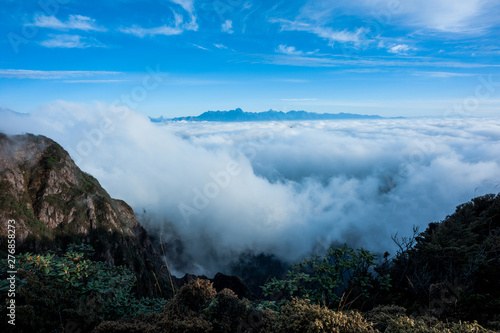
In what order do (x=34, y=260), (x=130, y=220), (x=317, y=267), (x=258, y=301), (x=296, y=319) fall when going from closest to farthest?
(x=296, y=319)
(x=34, y=260)
(x=258, y=301)
(x=317, y=267)
(x=130, y=220)

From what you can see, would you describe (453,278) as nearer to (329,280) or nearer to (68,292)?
(329,280)

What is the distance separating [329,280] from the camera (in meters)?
7.76

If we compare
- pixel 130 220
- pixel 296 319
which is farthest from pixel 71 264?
pixel 130 220

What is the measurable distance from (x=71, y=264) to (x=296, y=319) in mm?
6493

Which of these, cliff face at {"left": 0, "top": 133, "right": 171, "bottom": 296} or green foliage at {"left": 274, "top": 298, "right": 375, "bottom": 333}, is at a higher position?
green foliage at {"left": 274, "top": 298, "right": 375, "bottom": 333}

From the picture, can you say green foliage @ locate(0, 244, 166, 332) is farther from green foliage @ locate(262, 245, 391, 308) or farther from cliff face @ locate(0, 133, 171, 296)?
cliff face @ locate(0, 133, 171, 296)

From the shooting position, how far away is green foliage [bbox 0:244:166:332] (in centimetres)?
589

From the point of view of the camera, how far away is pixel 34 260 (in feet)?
23.1

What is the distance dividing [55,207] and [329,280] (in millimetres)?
82053

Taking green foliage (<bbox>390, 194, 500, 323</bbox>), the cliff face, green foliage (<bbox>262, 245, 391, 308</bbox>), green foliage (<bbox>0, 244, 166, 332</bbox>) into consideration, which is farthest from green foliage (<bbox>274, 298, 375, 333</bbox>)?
the cliff face

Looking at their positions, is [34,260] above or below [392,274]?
above

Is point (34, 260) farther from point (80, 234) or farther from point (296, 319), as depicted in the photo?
point (80, 234)

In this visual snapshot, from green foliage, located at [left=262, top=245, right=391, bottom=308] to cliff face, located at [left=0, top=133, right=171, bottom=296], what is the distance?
55.0 metres

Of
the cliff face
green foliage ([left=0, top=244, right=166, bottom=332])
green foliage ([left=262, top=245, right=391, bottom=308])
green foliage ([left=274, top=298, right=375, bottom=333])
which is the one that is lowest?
the cliff face
